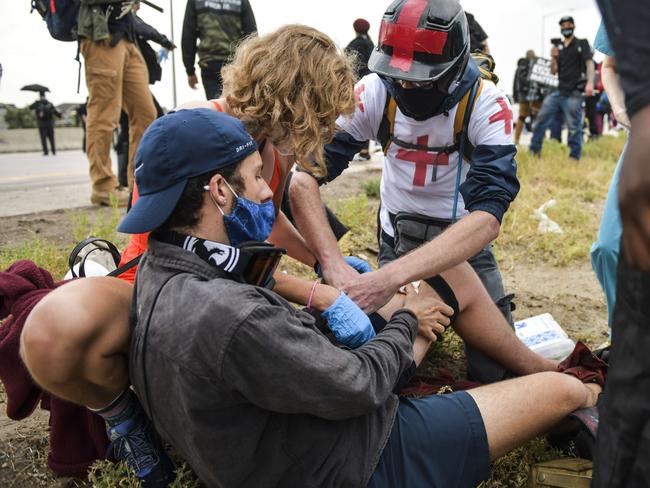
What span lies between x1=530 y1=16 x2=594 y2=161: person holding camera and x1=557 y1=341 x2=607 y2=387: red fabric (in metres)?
7.33

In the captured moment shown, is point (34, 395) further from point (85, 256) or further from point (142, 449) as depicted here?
point (85, 256)

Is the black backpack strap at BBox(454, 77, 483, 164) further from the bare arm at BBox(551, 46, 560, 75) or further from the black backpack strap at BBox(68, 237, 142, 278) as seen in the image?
the bare arm at BBox(551, 46, 560, 75)

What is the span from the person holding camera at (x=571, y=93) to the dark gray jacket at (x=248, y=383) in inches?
331

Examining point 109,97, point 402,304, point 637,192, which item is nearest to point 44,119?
point 109,97

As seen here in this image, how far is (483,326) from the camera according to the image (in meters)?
2.80

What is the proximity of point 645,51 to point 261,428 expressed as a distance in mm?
1221

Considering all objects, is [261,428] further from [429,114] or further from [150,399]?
[429,114]

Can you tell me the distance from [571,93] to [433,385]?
7.85 m

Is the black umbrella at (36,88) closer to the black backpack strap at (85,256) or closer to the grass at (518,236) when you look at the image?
the grass at (518,236)

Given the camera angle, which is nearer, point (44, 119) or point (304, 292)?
point (304, 292)

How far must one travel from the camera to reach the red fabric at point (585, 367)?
8.27ft

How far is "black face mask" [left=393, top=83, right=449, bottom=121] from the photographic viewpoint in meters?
2.83

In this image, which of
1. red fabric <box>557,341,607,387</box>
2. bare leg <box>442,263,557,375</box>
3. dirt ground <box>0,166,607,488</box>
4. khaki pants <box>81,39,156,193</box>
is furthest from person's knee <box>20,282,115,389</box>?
khaki pants <box>81,39,156,193</box>

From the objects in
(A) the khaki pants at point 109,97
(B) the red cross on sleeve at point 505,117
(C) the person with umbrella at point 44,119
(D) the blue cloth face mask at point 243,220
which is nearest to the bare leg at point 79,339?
(D) the blue cloth face mask at point 243,220
